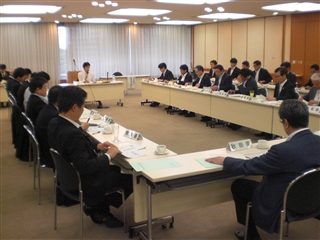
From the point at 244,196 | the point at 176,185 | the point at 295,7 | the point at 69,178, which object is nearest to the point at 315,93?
the point at 244,196

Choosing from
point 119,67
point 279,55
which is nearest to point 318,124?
point 279,55

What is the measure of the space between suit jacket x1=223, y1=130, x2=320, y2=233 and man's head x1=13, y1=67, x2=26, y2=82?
5151mm

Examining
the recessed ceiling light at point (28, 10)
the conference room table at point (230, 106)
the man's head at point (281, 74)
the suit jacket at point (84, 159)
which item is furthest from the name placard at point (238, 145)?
the recessed ceiling light at point (28, 10)

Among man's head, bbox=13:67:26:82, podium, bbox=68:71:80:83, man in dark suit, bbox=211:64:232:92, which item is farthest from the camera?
podium, bbox=68:71:80:83

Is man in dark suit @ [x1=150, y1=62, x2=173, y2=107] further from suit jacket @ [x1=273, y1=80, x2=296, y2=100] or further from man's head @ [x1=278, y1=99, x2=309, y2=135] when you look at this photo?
man's head @ [x1=278, y1=99, x2=309, y2=135]

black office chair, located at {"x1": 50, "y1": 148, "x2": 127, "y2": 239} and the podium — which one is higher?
the podium

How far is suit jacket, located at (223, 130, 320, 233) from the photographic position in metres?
2.24

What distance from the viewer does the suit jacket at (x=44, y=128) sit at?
3.69m

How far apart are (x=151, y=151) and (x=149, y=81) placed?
699cm

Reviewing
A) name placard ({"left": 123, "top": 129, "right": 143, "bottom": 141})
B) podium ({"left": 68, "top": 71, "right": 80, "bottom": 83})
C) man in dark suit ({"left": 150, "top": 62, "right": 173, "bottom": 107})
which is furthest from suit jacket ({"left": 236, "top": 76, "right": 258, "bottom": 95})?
podium ({"left": 68, "top": 71, "right": 80, "bottom": 83})

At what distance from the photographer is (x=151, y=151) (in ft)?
10.2

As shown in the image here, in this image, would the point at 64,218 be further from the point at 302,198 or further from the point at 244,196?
the point at 302,198

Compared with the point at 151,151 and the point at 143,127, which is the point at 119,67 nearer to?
the point at 143,127

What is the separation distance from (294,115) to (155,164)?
1.03 meters
